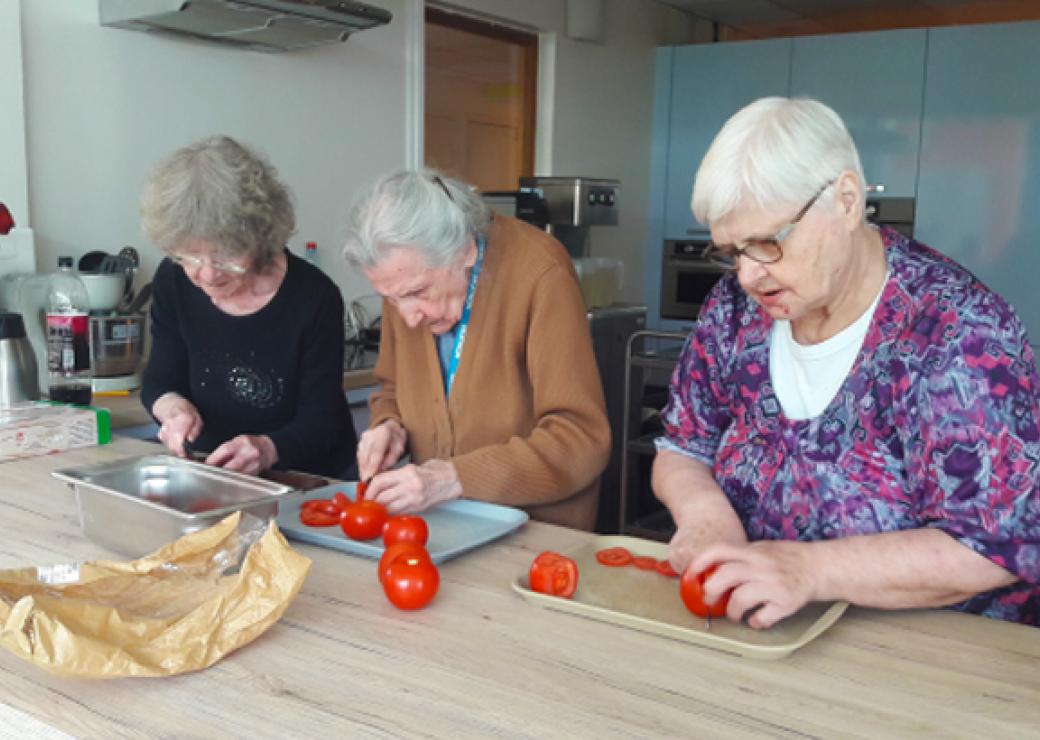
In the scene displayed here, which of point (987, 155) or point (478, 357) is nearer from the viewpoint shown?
point (478, 357)

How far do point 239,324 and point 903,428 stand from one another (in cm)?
136

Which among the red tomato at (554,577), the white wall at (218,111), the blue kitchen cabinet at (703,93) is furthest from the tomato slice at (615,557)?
the blue kitchen cabinet at (703,93)

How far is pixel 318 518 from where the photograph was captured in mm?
1486

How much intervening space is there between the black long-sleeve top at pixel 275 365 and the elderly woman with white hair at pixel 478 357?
220 mm

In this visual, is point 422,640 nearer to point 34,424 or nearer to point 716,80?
point 34,424

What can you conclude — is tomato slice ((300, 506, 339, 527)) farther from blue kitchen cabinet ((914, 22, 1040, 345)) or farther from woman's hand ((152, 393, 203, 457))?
blue kitchen cabinet ((914, 22, 1040, 345))

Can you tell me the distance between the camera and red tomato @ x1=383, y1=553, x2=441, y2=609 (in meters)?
1.17

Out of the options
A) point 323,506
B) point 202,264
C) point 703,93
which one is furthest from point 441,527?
point 703,93

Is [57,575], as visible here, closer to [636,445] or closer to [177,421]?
[177,421]

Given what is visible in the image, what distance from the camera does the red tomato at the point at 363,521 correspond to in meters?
1.42

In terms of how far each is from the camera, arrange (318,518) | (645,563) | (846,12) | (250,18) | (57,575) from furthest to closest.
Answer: (846,12) < (250,18) < (318,518) < (645,563) < (57,575)

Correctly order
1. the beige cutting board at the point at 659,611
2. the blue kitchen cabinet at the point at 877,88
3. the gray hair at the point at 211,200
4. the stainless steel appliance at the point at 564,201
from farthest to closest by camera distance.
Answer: the blue kitchen cabinet at the point at 877,88, the stainless steel appliance at the point at 564,201, the gray hair at the point at 211,200, the beige cutting board at the point at 659,611

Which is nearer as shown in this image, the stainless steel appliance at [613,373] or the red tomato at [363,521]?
the red tomato at [363,521]

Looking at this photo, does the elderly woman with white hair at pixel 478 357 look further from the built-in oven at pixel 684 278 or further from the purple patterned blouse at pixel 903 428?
the built-in oven at pixel 684 278
